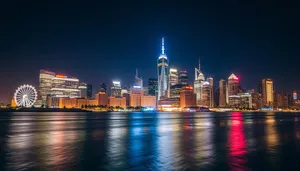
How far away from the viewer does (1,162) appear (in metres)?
12.7

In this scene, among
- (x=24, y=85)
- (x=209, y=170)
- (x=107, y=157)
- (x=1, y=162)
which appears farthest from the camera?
(x=24, y=85)

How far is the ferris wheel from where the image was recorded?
160m

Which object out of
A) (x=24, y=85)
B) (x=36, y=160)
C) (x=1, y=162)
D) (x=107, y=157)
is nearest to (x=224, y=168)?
(x=107, y=157)

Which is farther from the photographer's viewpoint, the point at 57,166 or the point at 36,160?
the point at 36,160

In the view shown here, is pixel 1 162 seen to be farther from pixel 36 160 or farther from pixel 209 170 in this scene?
pixel 209 170

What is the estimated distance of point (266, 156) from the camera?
48.6 ft

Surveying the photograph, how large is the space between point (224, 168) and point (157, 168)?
3.27m

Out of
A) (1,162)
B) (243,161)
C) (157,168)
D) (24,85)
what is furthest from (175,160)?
(24,85)

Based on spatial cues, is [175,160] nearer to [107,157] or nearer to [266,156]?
[107,157]

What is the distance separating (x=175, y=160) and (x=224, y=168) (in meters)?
2.76

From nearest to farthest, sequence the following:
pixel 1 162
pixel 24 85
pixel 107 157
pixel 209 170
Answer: pixel 209 170
pixel 1 162
pixel 107 157
pixel 24 85

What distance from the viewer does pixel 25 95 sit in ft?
529

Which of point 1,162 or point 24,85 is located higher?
point 24,85

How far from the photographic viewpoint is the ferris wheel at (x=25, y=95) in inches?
6280
